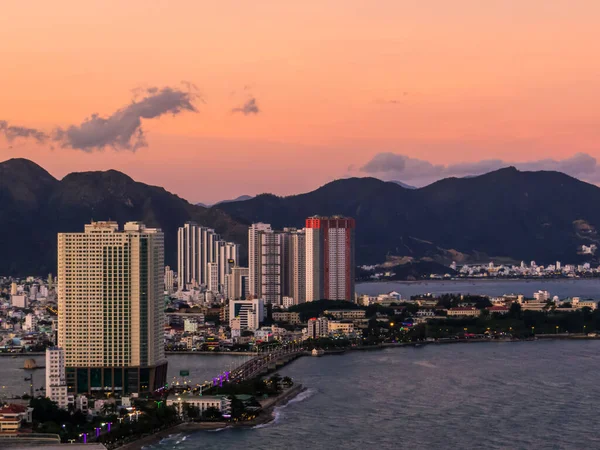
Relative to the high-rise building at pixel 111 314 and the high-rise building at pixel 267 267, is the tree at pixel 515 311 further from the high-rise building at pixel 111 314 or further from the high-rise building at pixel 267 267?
the high-rise building at pixel 111 314

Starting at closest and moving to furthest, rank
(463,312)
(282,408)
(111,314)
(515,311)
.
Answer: (282,408)
(111,314)
(515,311)
(463,312)

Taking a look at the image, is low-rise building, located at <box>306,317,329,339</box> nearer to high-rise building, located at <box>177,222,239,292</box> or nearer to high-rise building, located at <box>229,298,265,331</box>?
high-rise building, located at <box>229,298,265,331</box>

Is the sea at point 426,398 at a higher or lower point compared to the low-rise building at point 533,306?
lower

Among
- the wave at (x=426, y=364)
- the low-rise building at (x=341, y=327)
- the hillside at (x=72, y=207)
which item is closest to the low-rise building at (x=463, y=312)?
the low-rise building at (x=341, y=327)

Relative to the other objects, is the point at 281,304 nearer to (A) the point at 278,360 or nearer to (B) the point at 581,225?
(A) the point at 278,360

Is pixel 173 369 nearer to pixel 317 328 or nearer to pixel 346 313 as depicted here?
pixel 317 328

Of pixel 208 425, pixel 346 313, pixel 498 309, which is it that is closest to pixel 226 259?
pixel 346 313
